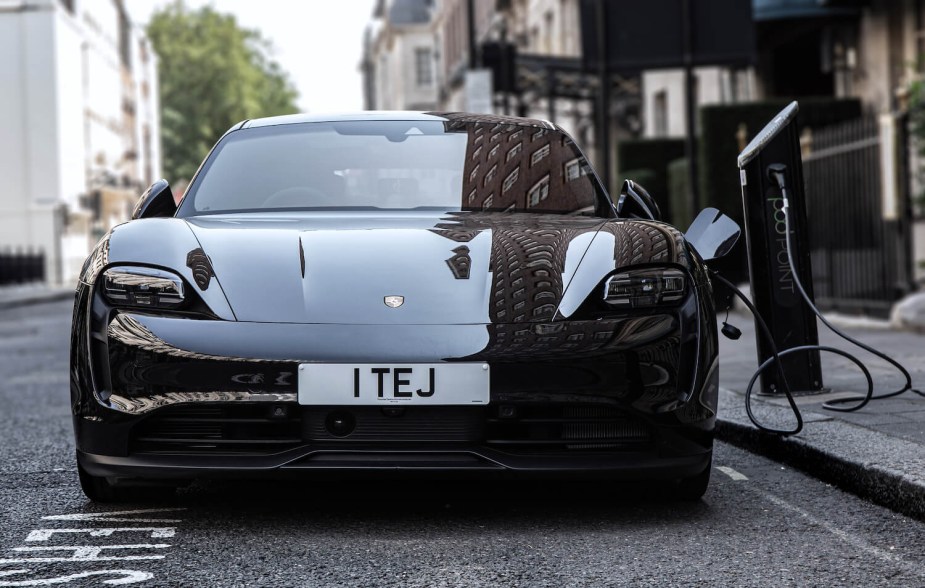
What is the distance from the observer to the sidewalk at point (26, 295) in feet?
93.8

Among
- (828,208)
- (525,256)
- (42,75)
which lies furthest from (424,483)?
(42,75)

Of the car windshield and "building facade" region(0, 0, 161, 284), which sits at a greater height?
"building facade" region(0, 0, 161, 284)

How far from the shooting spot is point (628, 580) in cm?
354

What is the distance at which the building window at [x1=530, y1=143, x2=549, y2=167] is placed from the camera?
17.8ft

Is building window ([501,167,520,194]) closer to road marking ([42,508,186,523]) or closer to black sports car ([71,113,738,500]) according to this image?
black sports car ([71,113,738,500])

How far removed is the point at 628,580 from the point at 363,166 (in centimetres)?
234

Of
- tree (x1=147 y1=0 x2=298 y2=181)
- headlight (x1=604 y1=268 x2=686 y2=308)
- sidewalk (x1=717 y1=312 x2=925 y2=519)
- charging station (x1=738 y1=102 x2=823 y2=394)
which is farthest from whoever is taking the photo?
tree (x1=147 y1=0 x2=298 y2=181)

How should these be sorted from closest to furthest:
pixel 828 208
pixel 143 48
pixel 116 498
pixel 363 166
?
1. pixel 116 498
2. pixel 363 166
3. pixel 828 208
4. pixel 143 48

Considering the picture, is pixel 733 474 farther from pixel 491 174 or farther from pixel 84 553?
pixel 84 553

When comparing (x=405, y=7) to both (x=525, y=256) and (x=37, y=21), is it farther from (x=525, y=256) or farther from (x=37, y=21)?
(x=525, y=256)

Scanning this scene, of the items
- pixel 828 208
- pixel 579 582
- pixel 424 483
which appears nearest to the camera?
pixel 579 582

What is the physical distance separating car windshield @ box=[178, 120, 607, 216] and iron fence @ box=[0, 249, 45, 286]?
108ft

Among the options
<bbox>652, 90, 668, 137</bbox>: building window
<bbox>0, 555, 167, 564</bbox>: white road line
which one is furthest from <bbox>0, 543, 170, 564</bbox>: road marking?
<bbox>652, 90, 668, 137</bbox>: building window

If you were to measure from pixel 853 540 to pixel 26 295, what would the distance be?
30.1m
